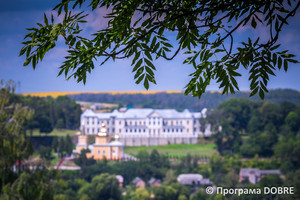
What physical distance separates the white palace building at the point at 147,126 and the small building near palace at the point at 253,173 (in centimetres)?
825

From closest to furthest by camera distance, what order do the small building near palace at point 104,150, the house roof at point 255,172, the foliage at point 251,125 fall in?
the house roof at point 255,172, the small building near palace at point 104,150, the foliage at point 251,125

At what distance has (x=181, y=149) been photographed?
28.7m

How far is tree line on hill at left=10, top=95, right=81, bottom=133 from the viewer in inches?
1079

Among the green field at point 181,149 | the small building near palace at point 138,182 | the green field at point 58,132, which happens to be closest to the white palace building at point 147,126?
the green field at point 181,149

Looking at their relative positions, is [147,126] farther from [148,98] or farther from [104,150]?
[148,98]

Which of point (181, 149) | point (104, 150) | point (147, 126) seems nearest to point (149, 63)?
point (104, 150)

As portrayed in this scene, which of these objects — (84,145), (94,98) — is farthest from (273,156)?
(94,98)

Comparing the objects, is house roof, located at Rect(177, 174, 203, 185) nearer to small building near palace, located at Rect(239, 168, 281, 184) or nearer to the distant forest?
small building near palace, located at Rect(239, 168, 281, 184)

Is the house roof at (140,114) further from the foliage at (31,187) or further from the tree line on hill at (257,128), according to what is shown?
the foliage at (31,187)

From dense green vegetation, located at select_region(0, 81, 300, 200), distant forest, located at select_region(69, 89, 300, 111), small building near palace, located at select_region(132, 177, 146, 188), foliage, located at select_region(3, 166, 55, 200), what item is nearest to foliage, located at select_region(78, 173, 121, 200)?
dense green vegetation, located at select_region(0, 81, 300, 200)

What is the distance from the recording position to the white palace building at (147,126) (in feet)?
98.7

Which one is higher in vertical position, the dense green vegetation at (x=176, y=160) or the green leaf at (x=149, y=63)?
the green leaf at (x=149, y=63)

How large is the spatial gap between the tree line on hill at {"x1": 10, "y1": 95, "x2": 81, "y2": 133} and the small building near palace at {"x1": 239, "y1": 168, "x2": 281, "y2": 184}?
42.8 ft

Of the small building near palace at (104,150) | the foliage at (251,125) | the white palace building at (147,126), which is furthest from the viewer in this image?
the white palace building at (147,126)
